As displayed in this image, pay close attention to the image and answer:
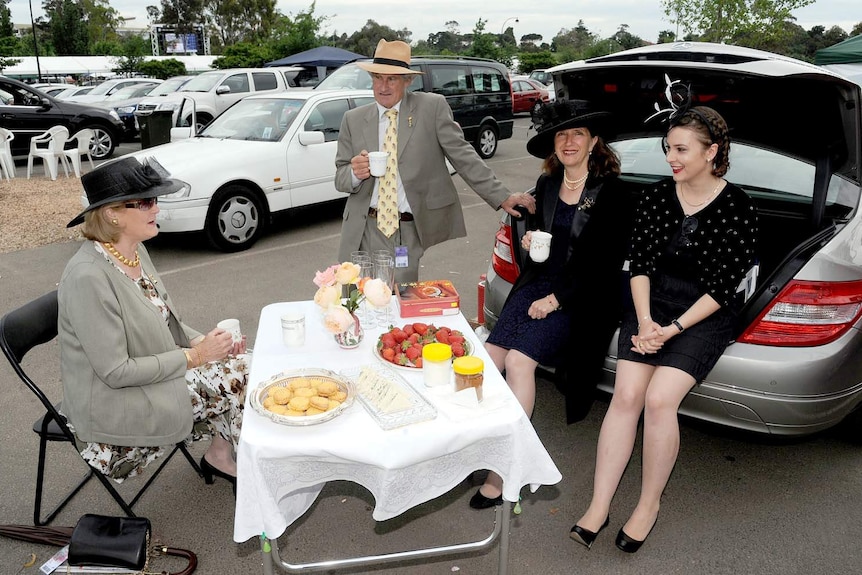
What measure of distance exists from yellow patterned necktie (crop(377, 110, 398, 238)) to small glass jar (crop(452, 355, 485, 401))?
1.79 m

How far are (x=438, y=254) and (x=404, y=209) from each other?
319cm

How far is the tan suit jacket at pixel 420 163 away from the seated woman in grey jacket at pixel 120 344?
4.26ft

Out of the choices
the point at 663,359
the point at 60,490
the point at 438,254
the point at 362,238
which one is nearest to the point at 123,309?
the point at 60,490

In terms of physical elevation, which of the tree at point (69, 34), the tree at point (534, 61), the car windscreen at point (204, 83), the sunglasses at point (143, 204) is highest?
the tree at point (69, 34)

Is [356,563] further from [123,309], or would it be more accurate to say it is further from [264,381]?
[123,309]

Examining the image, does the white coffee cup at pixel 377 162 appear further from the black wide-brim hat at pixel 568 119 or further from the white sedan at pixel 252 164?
the white sedan at pixel 252 164

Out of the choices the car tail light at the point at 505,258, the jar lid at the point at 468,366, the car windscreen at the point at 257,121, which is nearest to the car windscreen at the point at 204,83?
the car windscreen at the point at 257,121

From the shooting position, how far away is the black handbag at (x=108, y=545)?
2.43 m

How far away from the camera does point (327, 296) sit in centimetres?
248

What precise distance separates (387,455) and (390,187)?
213 cm

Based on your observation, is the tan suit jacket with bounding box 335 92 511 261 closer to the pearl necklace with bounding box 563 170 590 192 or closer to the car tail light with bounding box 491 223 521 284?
the car tail light with bounding box 491 223 521 284

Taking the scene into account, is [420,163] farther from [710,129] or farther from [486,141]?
[486,141]

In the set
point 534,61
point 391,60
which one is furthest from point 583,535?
point 534,61

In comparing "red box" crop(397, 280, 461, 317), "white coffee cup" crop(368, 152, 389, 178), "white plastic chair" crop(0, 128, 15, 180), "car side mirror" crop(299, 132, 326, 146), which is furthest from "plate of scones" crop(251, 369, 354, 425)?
"white plastic chair" crop(0, 128, 15, 180)
